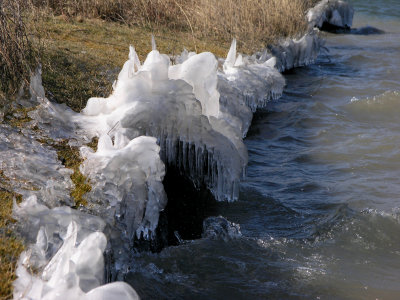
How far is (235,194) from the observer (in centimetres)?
532

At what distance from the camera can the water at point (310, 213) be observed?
418 centimetres

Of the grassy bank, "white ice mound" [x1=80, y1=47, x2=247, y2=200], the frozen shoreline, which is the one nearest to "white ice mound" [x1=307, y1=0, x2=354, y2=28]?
the grassy bank

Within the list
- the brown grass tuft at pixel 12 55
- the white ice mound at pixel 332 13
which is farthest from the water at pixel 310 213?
the white ice mound at pixel 332 13

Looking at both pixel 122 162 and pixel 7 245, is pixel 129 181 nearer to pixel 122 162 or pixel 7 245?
pixel 122 162

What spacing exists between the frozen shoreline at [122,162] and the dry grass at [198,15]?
422 cm

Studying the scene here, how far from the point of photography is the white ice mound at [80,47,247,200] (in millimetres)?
4742

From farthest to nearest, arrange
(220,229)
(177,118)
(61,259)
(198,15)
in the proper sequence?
(198,15) → (220,229) → (177,118) → (61,259)

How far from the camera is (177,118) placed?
484 centimetres

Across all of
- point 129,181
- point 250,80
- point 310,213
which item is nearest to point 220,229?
point 310,213

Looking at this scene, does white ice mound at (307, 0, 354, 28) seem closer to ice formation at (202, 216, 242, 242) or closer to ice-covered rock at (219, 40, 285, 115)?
ice-covered rock at (219, 40, 285, 115)

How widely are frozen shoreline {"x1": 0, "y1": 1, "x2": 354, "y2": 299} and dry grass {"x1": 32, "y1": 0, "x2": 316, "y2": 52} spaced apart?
13.8ft

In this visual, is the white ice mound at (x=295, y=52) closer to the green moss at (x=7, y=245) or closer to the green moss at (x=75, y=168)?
the green moss at (x=75, y=168)

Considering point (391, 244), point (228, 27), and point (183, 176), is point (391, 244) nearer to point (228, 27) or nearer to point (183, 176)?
point (183, 176)

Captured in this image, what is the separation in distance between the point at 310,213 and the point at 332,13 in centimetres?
1211
